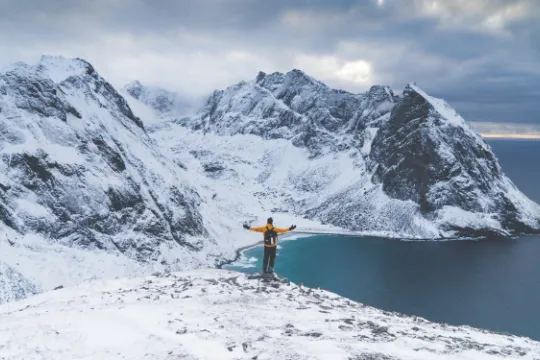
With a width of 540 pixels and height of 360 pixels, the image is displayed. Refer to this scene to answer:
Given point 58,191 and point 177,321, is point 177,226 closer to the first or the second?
point 58,191

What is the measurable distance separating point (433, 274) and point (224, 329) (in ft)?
383

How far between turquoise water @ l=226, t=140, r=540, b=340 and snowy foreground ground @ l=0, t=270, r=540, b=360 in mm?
66689

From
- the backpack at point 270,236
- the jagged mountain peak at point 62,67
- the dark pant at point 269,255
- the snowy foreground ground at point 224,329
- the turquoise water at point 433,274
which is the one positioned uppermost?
the jagged mountain peak at point 62,67

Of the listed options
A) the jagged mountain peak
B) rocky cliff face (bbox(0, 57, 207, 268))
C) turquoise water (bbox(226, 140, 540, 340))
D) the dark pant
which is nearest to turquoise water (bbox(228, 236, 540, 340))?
turquoise water (bbox(226, 140, 540, 340))

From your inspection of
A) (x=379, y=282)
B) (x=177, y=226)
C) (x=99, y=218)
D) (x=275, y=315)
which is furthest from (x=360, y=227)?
(x=275, y=315)

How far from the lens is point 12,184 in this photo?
331 ft

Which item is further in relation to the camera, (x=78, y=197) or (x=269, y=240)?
(x=78, y=197)

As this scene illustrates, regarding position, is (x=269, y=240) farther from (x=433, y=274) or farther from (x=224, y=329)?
(x=433, y=274)

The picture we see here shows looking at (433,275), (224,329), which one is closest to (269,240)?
(224,329)

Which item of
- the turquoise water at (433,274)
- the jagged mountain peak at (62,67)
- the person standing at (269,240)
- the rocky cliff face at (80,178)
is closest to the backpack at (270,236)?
the person standing at (269,240)

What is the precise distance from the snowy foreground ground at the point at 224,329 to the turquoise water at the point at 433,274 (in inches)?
2626

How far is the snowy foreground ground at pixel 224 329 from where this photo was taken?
15.3m

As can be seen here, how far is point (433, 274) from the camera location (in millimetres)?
123125

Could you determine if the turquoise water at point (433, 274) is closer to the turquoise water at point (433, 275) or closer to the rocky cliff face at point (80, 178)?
the turquoise water at point (433, 275)
